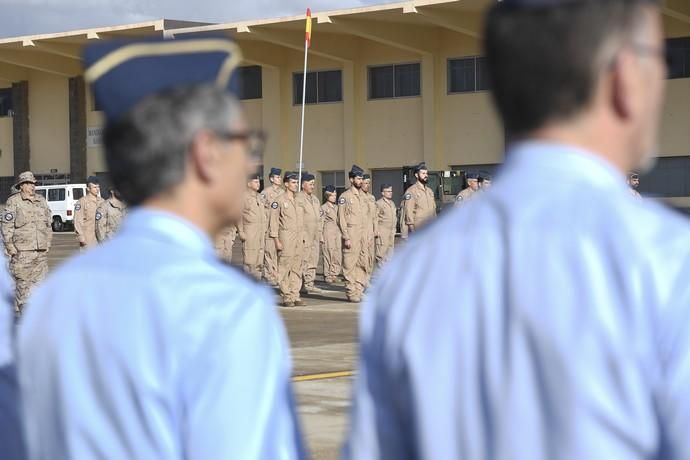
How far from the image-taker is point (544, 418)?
168 cm

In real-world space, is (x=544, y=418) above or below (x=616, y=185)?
below

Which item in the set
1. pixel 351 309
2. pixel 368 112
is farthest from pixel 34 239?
pixel 368 112

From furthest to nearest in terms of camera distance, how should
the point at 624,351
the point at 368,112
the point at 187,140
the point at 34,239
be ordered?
→ the point at 368,112 < the point at 34,239 < the point at 187,140 < the point at 624,351

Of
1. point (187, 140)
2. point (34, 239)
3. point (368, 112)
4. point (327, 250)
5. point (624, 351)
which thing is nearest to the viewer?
point (624, 351)

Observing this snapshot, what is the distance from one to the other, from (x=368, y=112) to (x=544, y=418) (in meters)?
39.6

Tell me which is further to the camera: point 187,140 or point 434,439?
point 187,140

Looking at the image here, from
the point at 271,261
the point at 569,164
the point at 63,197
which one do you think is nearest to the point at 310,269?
the point at 271,261

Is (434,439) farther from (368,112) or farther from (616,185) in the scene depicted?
(368,112)

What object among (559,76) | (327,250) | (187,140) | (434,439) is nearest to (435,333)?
(434,439)

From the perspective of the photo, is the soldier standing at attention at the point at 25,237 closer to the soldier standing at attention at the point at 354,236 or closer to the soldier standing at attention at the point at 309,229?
the soldier standing at attention at the point at 309,229

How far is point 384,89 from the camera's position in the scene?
40.8m

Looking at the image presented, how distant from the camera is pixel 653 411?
1644 millimetres

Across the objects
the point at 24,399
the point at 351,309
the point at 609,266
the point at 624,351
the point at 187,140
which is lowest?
the point at 351,309

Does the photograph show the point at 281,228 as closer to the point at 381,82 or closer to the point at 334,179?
the point at 381,82
